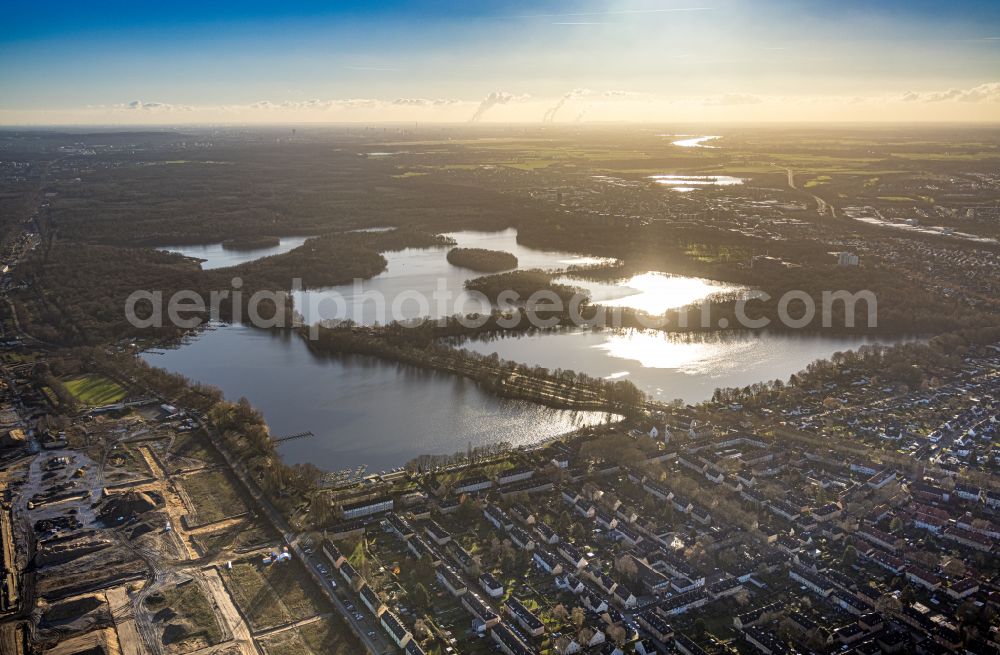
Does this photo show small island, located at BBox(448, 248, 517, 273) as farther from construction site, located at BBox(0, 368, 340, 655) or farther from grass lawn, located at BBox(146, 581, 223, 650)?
grass lawn, located at BBox(146, 581, 223, 650)

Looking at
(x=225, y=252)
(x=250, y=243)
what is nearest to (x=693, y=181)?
(x=250, y=243)

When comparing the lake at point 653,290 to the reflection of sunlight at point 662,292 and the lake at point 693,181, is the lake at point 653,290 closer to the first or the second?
the reflection of sunlight at point 662,292

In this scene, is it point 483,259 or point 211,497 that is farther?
point 483,259

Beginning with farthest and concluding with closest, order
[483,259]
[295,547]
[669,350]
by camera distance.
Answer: [483,259] → [669,350] → [295,547]

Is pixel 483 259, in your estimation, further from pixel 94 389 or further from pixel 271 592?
pixel 271 592

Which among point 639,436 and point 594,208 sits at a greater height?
point 594,208

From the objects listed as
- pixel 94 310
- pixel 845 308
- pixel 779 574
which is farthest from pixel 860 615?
pixel 94 310

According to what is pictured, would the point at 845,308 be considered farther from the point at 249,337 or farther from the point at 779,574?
the point at 249,337

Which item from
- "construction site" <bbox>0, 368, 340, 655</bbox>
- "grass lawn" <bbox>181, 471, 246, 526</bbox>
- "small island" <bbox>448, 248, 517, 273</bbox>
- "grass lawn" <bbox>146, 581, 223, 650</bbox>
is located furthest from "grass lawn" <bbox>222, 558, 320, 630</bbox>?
"small island" <bbox>448, 248, 517, 273</bbox>

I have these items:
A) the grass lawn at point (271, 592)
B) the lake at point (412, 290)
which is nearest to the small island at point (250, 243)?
the lake at point (412, 290)
